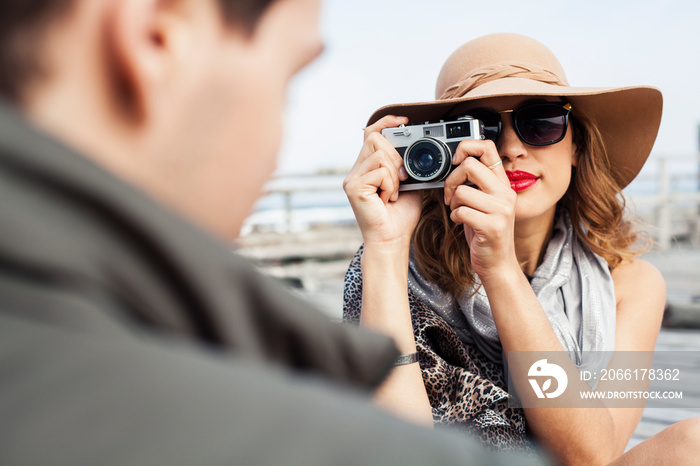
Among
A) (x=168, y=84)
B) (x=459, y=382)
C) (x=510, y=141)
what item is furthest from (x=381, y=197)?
(x=168, y=84)

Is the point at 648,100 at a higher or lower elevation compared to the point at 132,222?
higher

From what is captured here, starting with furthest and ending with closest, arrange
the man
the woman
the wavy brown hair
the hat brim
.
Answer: the wavy brown hair < the hat brim < the woman < the man

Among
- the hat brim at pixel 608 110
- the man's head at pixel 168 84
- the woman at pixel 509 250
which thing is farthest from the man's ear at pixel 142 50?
the hat brim at pixel 608 110

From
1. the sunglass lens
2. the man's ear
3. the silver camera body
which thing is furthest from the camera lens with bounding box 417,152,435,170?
the man's ear

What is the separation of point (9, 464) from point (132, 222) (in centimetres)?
12

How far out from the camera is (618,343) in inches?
60.5

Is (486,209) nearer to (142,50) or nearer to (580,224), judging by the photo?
(580,224)

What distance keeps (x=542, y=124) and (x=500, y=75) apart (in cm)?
19

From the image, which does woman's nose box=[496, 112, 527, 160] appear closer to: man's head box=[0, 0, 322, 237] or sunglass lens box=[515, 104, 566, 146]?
sunglass lens box=[515, 104, 566, 146]

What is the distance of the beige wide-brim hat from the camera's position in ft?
5.06

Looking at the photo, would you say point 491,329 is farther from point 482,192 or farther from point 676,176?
point 676,176

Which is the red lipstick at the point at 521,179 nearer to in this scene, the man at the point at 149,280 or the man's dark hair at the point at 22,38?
the man at the point at 149,280

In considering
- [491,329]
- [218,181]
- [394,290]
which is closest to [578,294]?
[491,329]

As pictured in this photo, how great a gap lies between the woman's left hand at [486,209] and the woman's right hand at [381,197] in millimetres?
139
